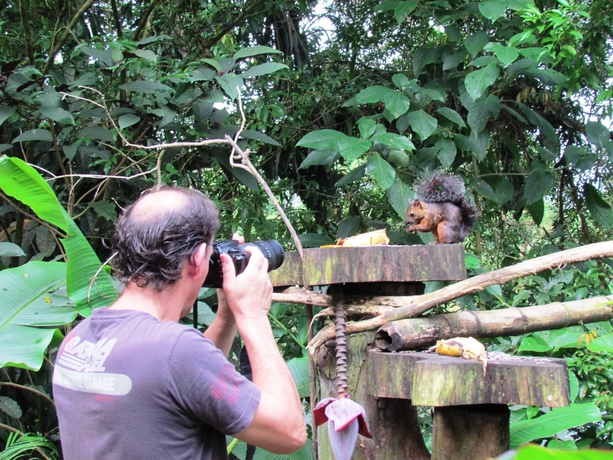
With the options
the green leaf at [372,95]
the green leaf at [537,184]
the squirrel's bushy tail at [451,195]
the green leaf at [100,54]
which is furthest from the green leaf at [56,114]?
the green leaf at [537,184]

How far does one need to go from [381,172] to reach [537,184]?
106 centimetres

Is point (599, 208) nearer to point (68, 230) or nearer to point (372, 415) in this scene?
point (372, 415)

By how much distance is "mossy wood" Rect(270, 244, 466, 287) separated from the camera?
149 centimetres

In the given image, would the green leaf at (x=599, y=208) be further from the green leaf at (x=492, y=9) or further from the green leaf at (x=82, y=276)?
the green leaf at (x=82, y=276)

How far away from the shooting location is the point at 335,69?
3814mm

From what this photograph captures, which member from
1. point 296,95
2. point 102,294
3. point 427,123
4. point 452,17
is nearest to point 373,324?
point 102,294

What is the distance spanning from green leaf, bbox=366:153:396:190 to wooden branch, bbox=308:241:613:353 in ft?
1.87

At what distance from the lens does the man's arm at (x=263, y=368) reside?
0.96m

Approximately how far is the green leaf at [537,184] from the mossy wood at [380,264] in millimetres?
1420

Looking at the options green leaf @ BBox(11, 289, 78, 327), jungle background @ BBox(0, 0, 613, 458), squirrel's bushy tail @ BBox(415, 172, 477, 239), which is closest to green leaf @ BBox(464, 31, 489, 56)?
jungle background @ BBox(0, 0, 613, 458)

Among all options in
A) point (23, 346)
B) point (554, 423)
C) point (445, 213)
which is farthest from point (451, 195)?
point (23, 346)

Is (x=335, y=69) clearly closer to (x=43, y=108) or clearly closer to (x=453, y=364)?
(x=43, y=108)

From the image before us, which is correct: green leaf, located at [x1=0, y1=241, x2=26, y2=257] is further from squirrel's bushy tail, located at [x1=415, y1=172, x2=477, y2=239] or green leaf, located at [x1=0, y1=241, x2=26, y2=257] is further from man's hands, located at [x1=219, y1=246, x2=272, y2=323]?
squirrel's bushy tail, located at [x1=415, y1=172, x2=477, y2=239]

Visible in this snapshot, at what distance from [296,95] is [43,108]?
155 cm
